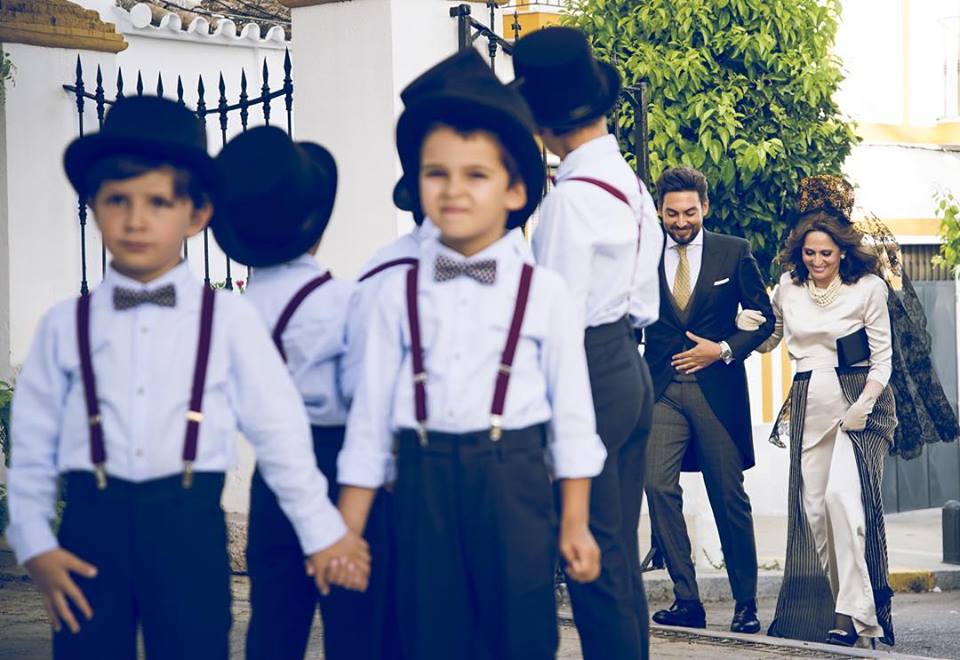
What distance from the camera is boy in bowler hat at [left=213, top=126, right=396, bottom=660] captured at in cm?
507

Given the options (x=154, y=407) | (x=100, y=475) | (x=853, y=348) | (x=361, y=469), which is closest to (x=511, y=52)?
(x=853, y=348)

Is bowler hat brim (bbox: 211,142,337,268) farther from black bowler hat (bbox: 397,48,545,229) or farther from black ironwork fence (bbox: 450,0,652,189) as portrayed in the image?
black ironwork fence (bbox: 450,0,652,189)

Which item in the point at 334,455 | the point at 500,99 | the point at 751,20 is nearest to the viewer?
the point at 500,99

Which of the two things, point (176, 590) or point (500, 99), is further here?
point (500, 99)

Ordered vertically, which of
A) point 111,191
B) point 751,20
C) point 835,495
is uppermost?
point 751,20

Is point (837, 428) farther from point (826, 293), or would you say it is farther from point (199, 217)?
point (199, 217)

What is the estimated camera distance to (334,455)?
17.1 ft

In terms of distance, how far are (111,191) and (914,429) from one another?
16.6 ft

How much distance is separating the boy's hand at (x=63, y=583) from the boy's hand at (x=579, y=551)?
3.81 ft

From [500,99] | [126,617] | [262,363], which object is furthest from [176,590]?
[500,99]

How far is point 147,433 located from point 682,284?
4.47m

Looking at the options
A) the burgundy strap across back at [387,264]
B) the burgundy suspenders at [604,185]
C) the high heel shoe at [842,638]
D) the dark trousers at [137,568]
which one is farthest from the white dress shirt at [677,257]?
the dark trousers at [137,568]

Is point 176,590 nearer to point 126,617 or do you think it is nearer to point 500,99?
point 126,617

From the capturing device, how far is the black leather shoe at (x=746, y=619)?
8.41 metres
